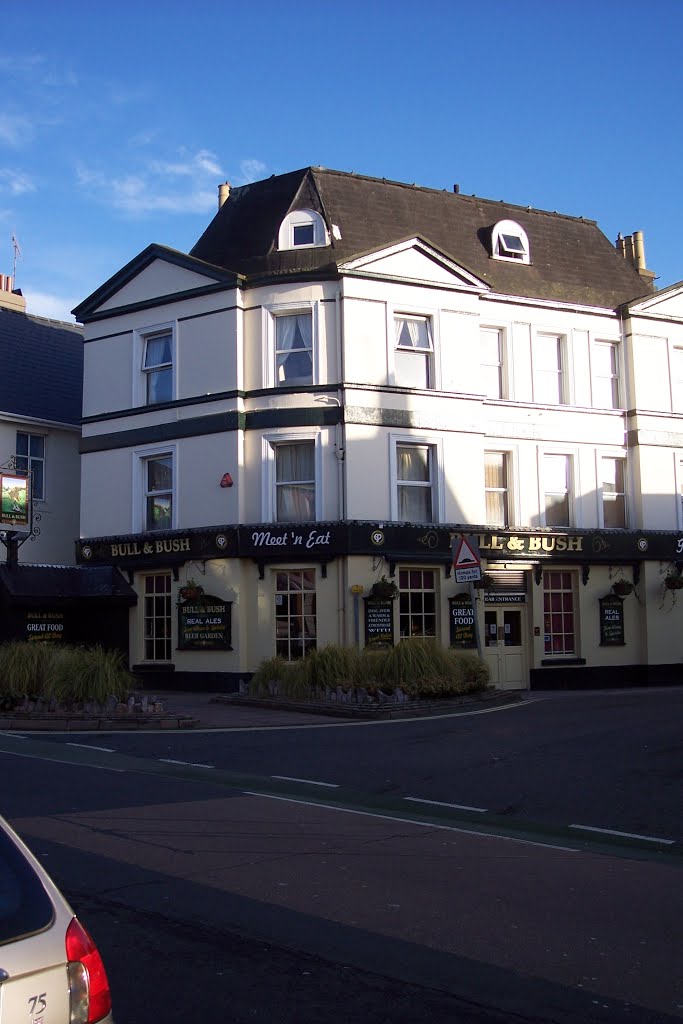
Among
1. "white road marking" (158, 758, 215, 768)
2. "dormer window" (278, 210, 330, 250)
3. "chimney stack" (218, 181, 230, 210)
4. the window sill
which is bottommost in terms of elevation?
"white road marking" (158, 758, 215, 768)

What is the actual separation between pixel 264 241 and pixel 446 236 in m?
4.96

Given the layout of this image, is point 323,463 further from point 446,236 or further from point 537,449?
point 446,236

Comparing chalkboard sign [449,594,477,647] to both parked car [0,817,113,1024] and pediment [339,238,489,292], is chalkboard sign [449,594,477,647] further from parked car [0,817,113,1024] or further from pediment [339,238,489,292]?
parked car [0,817,113,1024]

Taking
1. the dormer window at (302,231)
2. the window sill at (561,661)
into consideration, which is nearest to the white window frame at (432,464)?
the window sill at (561,661)

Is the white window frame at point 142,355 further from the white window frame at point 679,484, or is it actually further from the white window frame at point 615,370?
the white window frame at point 679,484

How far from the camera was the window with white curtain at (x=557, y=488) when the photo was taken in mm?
26938

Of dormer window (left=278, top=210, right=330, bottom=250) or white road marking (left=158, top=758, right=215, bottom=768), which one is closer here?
white road marking (left=158, top=758, right=215, bottom=768)

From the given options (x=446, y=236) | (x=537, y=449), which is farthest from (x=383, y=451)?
(x=446, y=236)

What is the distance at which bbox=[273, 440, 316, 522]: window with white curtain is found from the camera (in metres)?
24.2

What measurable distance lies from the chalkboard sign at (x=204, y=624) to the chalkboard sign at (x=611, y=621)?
947 centimetres

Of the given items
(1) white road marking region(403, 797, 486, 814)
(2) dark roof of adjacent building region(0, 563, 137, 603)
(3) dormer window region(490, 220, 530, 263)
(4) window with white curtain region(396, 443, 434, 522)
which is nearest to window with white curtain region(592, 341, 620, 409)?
(3) dormer window region(490, 220, 530, 263)

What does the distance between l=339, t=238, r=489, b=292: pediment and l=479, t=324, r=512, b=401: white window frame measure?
4.40ft

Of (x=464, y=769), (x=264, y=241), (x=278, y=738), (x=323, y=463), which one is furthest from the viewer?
(x=264, y=241)

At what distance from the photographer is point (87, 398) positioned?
89.0ft
